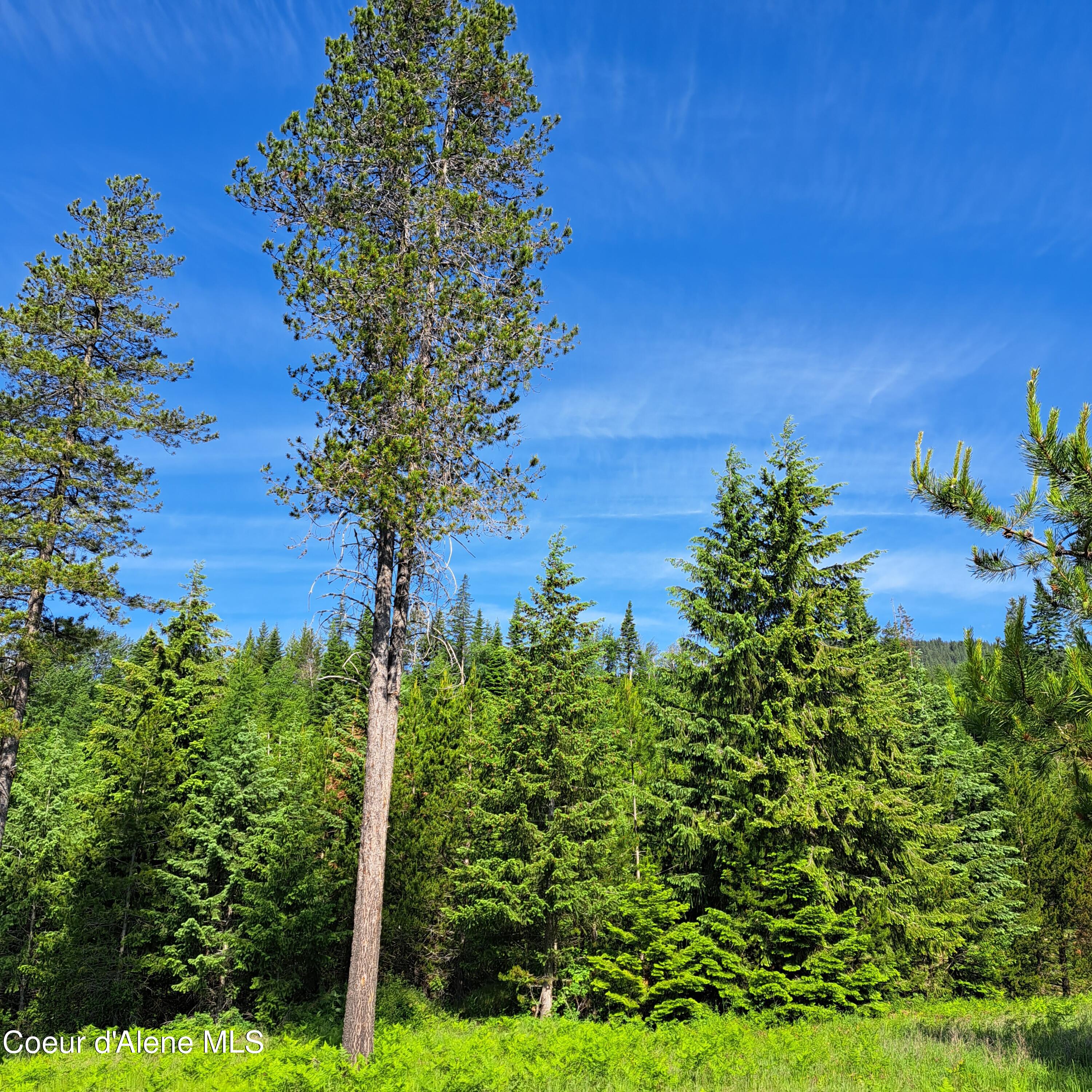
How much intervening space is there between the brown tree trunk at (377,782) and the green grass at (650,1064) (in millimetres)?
444

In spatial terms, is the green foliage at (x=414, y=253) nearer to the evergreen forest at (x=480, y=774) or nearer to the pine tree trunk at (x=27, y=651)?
the evergreen forest at (x=480, y=774)

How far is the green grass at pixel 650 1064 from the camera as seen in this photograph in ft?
23.1

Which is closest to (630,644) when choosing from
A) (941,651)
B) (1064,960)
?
(1064,960)

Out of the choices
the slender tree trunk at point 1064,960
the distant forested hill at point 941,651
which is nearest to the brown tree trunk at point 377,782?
the slender tree trunk at point 1064,960

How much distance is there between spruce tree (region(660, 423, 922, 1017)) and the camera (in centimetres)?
1344

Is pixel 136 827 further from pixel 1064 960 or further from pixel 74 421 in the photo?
pixel 1064 960

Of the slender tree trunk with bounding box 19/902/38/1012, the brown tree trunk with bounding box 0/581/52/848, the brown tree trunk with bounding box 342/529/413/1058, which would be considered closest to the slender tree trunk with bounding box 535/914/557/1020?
the brown tree trunk with bounding box 342/529/413/1058

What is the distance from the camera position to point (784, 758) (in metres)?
14.1

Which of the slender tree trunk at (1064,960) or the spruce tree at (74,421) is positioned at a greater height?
the spruce tree at (74,421)

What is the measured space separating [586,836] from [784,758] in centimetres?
653

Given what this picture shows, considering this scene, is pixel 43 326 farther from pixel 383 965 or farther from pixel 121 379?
pixel 383 965

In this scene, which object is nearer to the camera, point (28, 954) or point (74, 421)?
point (74, 421)

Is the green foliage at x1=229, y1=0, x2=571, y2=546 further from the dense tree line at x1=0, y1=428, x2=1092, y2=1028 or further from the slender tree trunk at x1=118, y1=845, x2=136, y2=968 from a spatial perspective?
the slender tree trunk at x1=118, y1=845, x2=136, y2=968

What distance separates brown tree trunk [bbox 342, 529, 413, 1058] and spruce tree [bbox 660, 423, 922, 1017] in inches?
313
